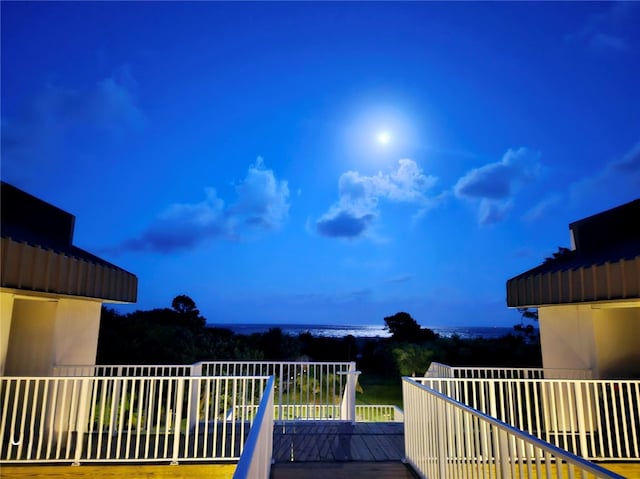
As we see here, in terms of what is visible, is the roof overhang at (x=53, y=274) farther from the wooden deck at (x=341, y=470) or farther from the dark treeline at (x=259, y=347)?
the dark treeline at (x=259, y=347)

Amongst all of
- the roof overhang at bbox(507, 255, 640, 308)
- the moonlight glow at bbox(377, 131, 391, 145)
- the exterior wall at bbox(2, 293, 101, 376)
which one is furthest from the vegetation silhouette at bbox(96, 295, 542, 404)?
the moonlight glow at bbox(377, 131, 391, 145)

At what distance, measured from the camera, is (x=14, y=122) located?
8648 mm

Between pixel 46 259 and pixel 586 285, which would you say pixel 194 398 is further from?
pixel 586 285

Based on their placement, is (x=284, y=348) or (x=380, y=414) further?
(x=284, y=348)

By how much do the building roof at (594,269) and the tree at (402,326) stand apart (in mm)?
21512

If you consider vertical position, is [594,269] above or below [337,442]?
above

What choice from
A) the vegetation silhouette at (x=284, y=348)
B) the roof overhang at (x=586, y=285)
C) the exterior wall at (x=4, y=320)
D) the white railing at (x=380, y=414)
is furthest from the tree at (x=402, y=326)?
the exterior wall at (x=4, y=320)

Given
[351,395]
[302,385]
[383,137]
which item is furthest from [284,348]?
[383,137]

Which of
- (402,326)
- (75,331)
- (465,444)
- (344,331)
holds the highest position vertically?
(75,331)

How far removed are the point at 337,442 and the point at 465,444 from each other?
249 cm

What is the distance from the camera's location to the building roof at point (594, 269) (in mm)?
4707

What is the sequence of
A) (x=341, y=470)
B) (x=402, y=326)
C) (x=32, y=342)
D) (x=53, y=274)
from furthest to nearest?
1. (x=402, y=326)
2. (x=32, y=342)
3. (x=53, y=274)
4. (x=341, y=470)

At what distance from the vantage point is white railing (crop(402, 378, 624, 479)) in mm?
1731

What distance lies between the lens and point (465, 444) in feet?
12.0
